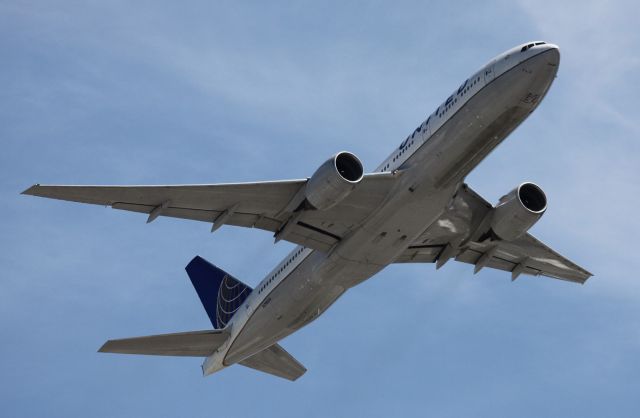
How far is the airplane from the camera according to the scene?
3275 centimetres

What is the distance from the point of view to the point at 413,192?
3406 cm

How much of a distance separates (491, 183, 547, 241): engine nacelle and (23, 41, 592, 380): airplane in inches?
1.4

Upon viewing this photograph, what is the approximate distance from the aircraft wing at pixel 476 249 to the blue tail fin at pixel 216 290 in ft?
22.2

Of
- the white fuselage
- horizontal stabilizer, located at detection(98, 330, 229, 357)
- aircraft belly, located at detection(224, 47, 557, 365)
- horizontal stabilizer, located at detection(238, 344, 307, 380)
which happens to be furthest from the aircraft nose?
horizontal stabilizer, located at detection(238, 344, 307, 380)

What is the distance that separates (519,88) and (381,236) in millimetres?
7089

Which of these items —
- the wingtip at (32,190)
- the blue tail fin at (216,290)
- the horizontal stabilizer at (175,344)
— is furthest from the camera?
the blue tail fin at (216,290)

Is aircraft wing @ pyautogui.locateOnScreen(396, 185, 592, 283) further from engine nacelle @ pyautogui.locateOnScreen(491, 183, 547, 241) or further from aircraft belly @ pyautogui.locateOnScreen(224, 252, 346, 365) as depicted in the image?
aircraft belly @ pyautogui.locateOnScreen(224, 252, 346, 365)

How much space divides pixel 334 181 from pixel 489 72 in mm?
6028

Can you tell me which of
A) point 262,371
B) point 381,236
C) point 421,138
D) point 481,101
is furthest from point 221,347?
point 481,101

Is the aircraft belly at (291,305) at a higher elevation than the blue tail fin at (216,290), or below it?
below

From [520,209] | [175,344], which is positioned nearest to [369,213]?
[520,209]

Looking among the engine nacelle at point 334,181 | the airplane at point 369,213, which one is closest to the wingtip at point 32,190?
the airplane at point 369,213

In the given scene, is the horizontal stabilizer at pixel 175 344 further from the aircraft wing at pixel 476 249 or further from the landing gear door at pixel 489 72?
the landing gear door at pixel 489 72

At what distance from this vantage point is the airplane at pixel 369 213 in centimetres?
3275
